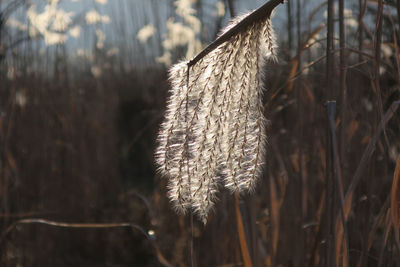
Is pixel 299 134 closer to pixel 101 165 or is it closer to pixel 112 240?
pixel 112 240

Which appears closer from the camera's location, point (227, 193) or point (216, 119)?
point (216, 119)

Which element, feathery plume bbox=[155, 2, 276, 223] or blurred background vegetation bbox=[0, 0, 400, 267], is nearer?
feathery plume bbox=[155, 2, 276, 223]

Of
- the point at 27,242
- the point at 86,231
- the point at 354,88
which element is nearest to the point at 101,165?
the point at 86,231

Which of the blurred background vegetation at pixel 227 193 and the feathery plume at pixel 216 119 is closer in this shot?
the feathery plume at pixel 216 119
